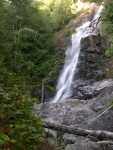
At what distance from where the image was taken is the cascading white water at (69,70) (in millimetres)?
18328

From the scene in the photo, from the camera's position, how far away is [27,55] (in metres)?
22.7

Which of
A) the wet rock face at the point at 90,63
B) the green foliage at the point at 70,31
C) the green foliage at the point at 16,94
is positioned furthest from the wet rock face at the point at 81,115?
the green foliage at the point at 70,31

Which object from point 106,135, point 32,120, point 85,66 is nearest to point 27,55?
point 85,66

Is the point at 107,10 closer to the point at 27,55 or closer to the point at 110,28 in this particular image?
the point at 110,28

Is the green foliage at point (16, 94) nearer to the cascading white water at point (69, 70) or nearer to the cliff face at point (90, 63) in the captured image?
the cascading white water at point (69, 70)

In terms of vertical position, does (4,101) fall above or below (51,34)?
below

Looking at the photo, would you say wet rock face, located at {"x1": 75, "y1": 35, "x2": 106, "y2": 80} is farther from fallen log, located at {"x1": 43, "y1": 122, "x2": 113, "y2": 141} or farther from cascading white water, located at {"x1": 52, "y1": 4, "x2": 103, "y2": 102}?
fallen log, located at {"x1": 43, "y1": 122, "x2": 113, "y2": 141}

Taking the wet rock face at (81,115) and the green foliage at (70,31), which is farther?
the green foliage at (70,31)

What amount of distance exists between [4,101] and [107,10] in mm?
9956

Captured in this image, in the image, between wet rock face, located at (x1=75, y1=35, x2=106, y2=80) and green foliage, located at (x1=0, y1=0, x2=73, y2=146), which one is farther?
wet rock face, located at (x1=75, y1=35, x2=106, y2=80)

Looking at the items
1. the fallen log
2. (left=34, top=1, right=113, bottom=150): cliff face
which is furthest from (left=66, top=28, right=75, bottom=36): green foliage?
the fallen log

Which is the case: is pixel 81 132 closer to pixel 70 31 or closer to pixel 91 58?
pixel 91 58

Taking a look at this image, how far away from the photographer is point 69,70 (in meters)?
20.1

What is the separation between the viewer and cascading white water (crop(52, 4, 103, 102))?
18.3m
